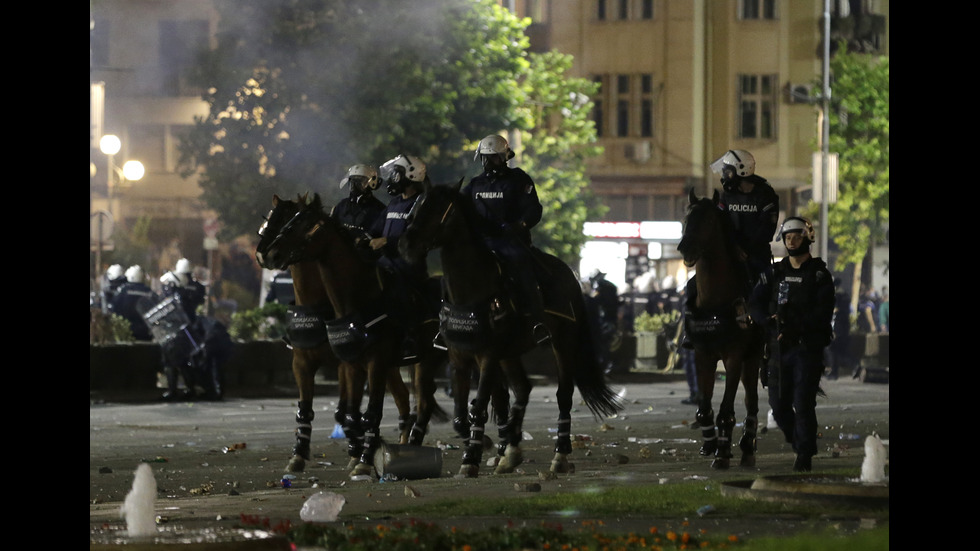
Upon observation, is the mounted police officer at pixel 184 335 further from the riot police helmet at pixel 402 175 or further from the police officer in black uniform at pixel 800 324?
the police officer in black uniform at pixel 800 324

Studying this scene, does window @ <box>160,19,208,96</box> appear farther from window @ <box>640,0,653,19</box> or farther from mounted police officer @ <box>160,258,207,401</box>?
mounted police officer @ <box>160,258,207,401</box>

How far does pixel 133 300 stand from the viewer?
1161 inches

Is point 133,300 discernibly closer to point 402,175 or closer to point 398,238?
point 402,175

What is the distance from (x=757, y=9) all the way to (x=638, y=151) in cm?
605

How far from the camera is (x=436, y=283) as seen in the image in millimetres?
15961

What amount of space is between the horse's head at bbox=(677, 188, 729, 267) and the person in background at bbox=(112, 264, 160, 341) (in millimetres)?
15800

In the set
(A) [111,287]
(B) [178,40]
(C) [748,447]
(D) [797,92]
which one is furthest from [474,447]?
(D) [797,92]

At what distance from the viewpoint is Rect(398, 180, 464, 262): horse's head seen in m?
14.0

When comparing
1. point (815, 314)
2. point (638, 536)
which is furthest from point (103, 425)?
point (638, 536)

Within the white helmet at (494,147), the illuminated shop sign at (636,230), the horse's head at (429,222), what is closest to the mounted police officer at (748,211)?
the white helmet at (494,147)

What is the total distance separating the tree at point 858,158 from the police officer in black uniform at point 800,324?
1595 inches

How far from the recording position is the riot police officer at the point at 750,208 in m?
15.6
